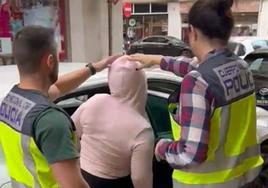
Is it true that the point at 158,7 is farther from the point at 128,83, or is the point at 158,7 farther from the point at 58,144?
the point at 58,144

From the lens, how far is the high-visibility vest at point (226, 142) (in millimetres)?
2037

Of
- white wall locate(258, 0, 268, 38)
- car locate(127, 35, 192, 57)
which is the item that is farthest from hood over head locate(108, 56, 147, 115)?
white wall locate(258, 0, 268, 38)

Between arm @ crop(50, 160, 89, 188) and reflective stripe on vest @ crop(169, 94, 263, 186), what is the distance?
622mm

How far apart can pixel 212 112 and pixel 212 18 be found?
1.30ft

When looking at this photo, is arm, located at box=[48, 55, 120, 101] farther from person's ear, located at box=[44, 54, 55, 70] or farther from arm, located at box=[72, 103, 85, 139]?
person's ear, located at box=[44, 54, 55, 70]

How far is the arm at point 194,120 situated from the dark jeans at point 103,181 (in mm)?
540

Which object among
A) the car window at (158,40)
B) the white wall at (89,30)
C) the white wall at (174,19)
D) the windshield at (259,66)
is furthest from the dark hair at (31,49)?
the white wall at (174,19)

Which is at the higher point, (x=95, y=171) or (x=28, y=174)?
(x=28, y=174)

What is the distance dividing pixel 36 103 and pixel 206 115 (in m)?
0.70

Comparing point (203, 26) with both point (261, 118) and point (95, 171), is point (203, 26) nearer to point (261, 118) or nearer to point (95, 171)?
point (95, 171)

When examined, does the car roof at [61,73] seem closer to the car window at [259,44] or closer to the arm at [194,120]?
the arm at [194,120]

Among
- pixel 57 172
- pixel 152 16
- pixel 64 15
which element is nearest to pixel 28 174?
pixel 57 172

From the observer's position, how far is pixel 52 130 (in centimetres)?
162

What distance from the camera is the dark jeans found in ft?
8.07
